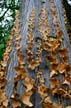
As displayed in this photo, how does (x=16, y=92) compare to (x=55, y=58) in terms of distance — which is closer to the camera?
(x=16, y=92)

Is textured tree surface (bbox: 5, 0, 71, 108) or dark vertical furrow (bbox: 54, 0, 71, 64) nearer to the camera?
textured tree surface (bbox: 5, 0, 71, 108)

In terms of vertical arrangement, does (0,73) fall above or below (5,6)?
above

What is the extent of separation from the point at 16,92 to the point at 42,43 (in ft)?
2.01

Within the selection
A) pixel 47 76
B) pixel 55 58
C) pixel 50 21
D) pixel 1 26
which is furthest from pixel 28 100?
pixel 1 26

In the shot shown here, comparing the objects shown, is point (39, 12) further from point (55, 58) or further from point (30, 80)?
point (30, 80)

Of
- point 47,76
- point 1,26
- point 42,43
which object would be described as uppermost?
point 42,43

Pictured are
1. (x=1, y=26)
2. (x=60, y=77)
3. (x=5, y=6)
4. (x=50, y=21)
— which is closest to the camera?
(x=60, y=77)

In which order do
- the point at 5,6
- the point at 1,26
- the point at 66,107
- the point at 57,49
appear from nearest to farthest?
the point at 66,107, the point at 57,49, the point at 1,26, the point at 5,6

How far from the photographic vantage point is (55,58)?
98.0 inches

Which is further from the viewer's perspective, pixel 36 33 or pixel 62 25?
pixel 62 25

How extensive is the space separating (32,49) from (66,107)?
69 cm

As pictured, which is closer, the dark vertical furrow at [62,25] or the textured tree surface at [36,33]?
the textured tree surface at [36,33]

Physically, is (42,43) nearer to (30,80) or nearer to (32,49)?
(32,49)

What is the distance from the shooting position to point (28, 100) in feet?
7.16
